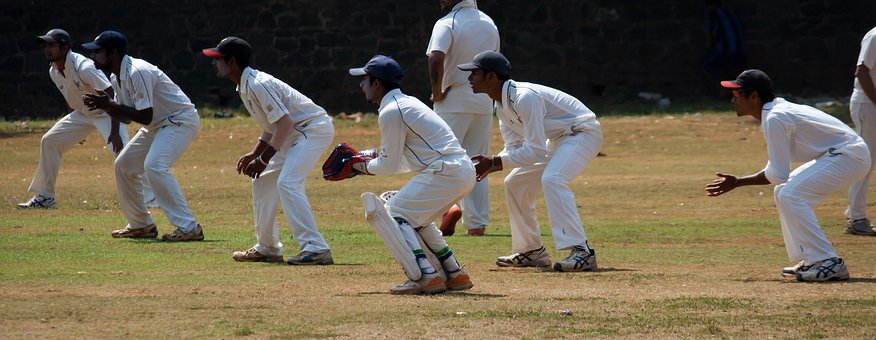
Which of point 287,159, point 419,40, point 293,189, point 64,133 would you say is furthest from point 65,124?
point 419,40

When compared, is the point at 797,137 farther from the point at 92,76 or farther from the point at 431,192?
the point at 92,76

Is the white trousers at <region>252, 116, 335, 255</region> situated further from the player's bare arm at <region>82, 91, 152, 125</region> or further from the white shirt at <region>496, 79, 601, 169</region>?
the player's bare arm at <region>82, 91, 152, 125</region>

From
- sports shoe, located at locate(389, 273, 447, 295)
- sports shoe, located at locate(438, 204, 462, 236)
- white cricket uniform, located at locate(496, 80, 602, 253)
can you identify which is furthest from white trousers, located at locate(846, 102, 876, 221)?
sports shoe, located at locate(389, 273, 447, 295)

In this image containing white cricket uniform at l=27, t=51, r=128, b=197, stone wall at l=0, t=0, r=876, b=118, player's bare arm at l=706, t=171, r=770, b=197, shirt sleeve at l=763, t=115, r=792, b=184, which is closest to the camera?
shirt sleeve at l=763, t=115, r=792, b=184

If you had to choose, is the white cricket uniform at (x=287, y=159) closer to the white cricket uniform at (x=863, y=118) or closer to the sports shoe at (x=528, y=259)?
the sports shoe at (x=528, y=259)

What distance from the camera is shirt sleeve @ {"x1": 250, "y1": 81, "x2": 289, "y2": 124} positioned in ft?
31.5

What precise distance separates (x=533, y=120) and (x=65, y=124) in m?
6.49

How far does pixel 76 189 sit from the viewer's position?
16.1 m

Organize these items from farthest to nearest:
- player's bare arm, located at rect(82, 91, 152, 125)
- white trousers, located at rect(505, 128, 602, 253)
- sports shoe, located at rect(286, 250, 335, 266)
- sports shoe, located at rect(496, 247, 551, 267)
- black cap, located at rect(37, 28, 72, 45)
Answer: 1. black cap, located at rect(37, 28, 72, 45)
2. player's bare arm, located at rect(82, 91, 152, 125)
3. sports shoe, located at rect(496, 247, 551, 267)
4. sports shoe, located at rect(286, 250, 335, 266)
5. white trousers, located at rect(505, 128, 602, 253)

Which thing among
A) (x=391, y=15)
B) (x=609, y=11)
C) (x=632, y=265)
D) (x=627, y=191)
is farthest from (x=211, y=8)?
(x=632, y=265)

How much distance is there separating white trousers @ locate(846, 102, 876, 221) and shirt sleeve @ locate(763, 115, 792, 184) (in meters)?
3.50

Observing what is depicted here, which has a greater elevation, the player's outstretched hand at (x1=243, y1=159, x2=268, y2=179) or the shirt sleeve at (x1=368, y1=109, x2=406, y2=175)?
A: the shirt sleeve at (x1=368, y1=109, x2=406, y2=175)

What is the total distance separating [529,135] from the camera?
9.30 meters

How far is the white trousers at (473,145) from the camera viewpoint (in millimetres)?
12195
